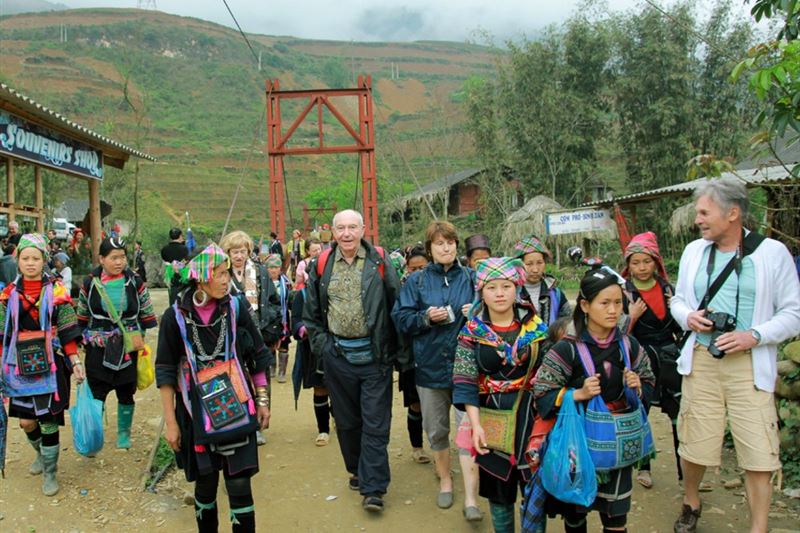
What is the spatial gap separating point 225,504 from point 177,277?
1781 millimetres

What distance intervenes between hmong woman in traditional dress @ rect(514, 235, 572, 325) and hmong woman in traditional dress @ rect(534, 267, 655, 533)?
4.00ft

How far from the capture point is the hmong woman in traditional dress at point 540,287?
411cm

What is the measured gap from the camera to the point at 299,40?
162750 mm

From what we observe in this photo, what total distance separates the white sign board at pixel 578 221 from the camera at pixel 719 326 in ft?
33.8

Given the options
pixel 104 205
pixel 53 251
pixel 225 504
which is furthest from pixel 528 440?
pixel 104 205

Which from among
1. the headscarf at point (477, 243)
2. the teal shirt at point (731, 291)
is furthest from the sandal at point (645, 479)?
the headscarf at point (477, 243)

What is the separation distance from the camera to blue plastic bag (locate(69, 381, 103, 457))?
4.54 meters

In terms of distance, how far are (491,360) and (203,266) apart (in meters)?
1.44

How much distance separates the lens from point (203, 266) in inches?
121

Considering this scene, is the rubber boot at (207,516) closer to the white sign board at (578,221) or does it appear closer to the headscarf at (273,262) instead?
the headscarf at (273,262)

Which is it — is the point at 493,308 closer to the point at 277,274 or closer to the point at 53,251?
the point at 277,274

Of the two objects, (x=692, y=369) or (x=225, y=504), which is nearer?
(x=692, y=369)

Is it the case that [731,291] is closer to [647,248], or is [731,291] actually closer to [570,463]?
[647,248]

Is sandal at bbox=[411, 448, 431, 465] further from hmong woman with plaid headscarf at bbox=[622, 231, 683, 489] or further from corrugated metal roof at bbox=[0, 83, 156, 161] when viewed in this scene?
corrugated metal roof at bbox=[0, 83, 156, 161]
